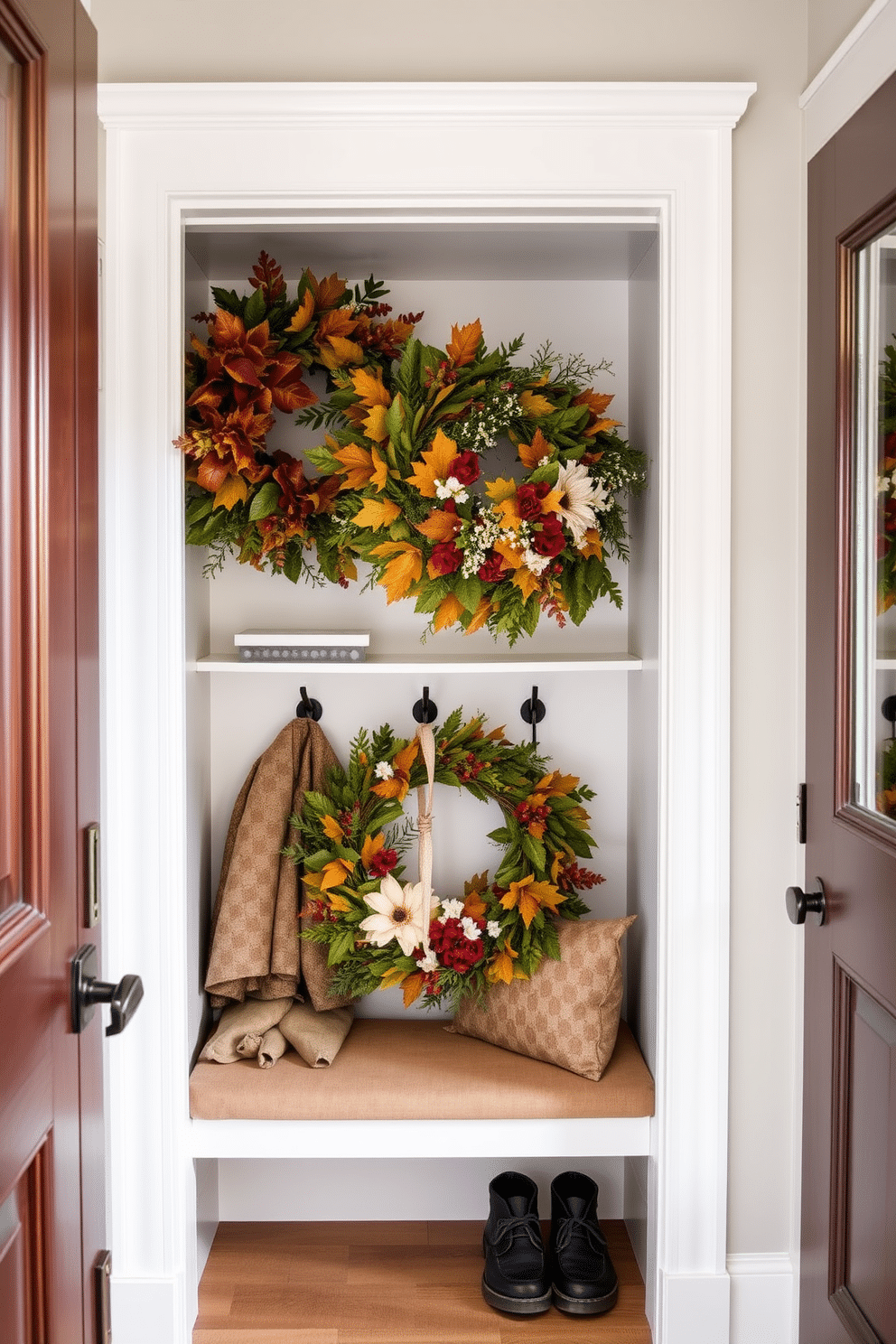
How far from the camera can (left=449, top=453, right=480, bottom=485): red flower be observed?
74.4 inches

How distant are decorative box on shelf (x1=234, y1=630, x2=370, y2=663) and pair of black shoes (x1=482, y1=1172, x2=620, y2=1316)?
1.15m

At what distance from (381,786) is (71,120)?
53.1 inches

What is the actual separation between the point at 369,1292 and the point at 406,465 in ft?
5.33

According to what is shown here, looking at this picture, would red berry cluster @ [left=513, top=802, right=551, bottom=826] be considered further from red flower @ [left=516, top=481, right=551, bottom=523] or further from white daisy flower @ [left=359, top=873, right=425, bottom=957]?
red flower @ [left=516, top=481, right=551, bottom=523]

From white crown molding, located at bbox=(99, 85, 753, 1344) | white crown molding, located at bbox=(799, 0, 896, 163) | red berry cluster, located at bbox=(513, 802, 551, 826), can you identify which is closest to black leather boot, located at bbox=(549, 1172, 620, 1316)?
white crown molding, located at bbox=(99, 85, 753, 1344)

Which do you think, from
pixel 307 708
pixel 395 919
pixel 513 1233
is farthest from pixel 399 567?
pixel 513 1233

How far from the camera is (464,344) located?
1958 mm

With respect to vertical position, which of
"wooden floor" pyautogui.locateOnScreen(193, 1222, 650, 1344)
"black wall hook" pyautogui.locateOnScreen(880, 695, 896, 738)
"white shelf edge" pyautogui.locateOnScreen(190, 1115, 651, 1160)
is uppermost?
"black wall hook" pyautogui.locateOnScreen(880, 695, 896, 738)

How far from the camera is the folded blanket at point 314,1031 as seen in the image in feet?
6.77

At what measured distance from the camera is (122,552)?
1895 mm

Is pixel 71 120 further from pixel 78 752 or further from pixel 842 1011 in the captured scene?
pixel 842 1011

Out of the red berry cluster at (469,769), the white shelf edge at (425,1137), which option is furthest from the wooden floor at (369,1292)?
the red berry cluster at (469,769)

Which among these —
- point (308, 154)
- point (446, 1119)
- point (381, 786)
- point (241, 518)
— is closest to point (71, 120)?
point (308, 154)

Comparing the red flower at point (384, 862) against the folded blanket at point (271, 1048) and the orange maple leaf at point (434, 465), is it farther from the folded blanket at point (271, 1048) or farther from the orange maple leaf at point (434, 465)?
the orange maple leaf at point (434, 465)
